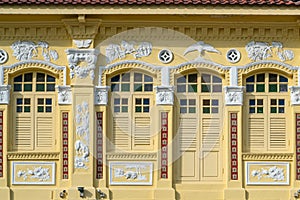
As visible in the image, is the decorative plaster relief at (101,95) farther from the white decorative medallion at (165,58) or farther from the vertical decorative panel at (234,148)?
the vertical decorative panel at (234,148)

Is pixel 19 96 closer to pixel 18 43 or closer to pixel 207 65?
pixel 18 43

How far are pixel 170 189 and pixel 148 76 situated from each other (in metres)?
2.80

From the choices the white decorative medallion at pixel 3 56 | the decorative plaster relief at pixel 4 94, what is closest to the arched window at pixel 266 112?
the decorative plaster relief at pixel 4 94

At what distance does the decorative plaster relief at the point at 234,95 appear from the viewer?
19.8 meters

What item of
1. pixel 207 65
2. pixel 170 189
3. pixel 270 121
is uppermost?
pixel 207 65

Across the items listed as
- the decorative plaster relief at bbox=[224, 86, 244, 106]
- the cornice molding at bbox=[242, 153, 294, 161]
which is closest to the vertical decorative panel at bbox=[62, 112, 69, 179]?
the decorative plaster relief at bbox=[224, 86, 244, 106]

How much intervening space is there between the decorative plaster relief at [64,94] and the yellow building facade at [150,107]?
3cm

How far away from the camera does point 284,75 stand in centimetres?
2003

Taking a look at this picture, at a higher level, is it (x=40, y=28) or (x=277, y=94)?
(x=40, y=28)

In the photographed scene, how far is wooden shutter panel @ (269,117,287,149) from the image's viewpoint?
19906mm

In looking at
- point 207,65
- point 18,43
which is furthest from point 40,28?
point 207,65

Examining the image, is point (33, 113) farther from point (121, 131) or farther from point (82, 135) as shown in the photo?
point (121, 131)

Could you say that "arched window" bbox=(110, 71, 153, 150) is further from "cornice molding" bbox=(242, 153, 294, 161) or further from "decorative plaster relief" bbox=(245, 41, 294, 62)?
"decorative plaster relief" bbox=(245, 41, 294, 62)

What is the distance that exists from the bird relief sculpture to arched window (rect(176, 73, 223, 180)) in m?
0.50
